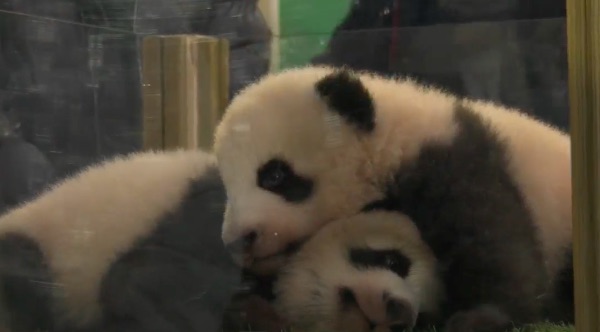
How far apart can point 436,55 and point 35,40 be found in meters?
0.47

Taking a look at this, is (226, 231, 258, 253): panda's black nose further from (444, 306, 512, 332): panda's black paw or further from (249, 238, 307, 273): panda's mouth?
(444, 306, 512, 332): panda's black paw

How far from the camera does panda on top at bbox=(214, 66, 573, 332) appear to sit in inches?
30.0

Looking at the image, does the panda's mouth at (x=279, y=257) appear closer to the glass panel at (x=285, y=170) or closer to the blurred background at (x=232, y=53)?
the glass panel at (x=285, y=170)

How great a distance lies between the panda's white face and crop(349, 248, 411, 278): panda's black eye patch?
0.05 meters

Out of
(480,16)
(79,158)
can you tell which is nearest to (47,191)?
(79,158)

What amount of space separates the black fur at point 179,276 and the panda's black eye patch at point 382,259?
0.41 feet

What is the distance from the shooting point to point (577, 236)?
656 mm

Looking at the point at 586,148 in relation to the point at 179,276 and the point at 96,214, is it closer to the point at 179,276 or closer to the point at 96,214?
the point at 179,276

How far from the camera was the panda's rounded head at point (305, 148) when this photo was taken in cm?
77

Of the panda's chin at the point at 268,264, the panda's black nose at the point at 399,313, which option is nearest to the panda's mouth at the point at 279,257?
the panda's chin at the point at 268,264

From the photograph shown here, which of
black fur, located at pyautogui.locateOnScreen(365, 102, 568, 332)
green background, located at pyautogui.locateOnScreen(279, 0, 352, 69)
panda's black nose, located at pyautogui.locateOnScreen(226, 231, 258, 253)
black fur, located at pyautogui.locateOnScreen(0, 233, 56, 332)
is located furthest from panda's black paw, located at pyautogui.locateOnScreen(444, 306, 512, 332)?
black fur, located at pyautogui.locateOnScreen(0, 233, 56, 332)

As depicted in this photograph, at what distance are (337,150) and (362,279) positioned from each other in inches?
5.4

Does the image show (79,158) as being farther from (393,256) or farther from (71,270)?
(393,256)

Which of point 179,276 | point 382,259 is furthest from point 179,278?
point 382,259
